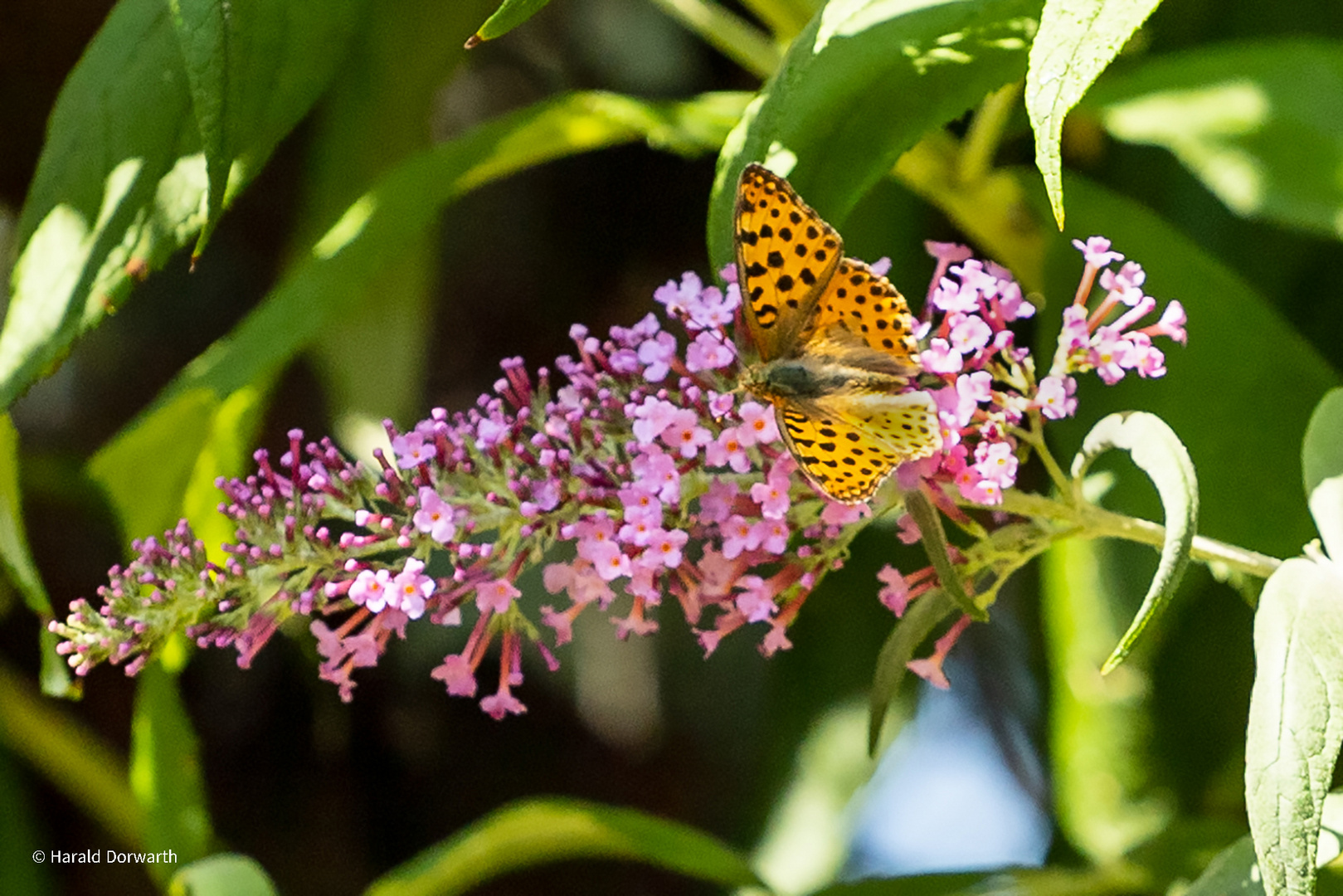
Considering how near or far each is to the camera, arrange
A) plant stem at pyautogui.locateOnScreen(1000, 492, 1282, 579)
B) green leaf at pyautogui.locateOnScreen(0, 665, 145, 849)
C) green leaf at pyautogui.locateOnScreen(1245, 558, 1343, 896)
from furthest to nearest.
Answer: green leaf at pyautogui.locateOnScreen(0, 665, 145, 849) < plant stem at pyautogui.locateOnScreen(1000, 492, 1282, 579) < green leaf at pyautogui.locateOnScreen(1245, 558, 1343, 896)

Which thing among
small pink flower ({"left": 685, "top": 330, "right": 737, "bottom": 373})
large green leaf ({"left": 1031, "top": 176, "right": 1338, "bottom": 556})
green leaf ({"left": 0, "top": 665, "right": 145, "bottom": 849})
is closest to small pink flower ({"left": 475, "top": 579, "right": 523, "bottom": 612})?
small pink flower ({"left": 685, "top": 330, "right": 737, "bottom": 373})

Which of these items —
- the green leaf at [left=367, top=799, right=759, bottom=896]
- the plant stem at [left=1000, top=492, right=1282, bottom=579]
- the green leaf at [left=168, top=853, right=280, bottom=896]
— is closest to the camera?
the plant stem at [left=1000, top=492, right=1282, bottom=579]

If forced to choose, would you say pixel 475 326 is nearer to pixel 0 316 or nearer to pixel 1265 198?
pixel 0 316

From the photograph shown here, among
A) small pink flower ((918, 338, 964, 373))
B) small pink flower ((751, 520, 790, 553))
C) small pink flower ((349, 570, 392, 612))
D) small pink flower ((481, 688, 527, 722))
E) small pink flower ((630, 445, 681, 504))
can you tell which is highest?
small pink flower ((349, 570, 392, 612))

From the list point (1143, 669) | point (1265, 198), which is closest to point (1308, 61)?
point (1265, 198)

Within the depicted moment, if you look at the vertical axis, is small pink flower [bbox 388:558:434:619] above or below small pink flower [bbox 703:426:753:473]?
above

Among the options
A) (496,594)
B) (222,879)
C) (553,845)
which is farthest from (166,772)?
(496,594)

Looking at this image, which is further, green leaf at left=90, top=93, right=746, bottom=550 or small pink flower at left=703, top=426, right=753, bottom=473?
green leaf at left=90, top=93, right=746, bottom=550

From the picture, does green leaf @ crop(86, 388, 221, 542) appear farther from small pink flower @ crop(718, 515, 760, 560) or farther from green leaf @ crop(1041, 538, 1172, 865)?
green leaf @ crop(1041, 538, 1172, 865)
